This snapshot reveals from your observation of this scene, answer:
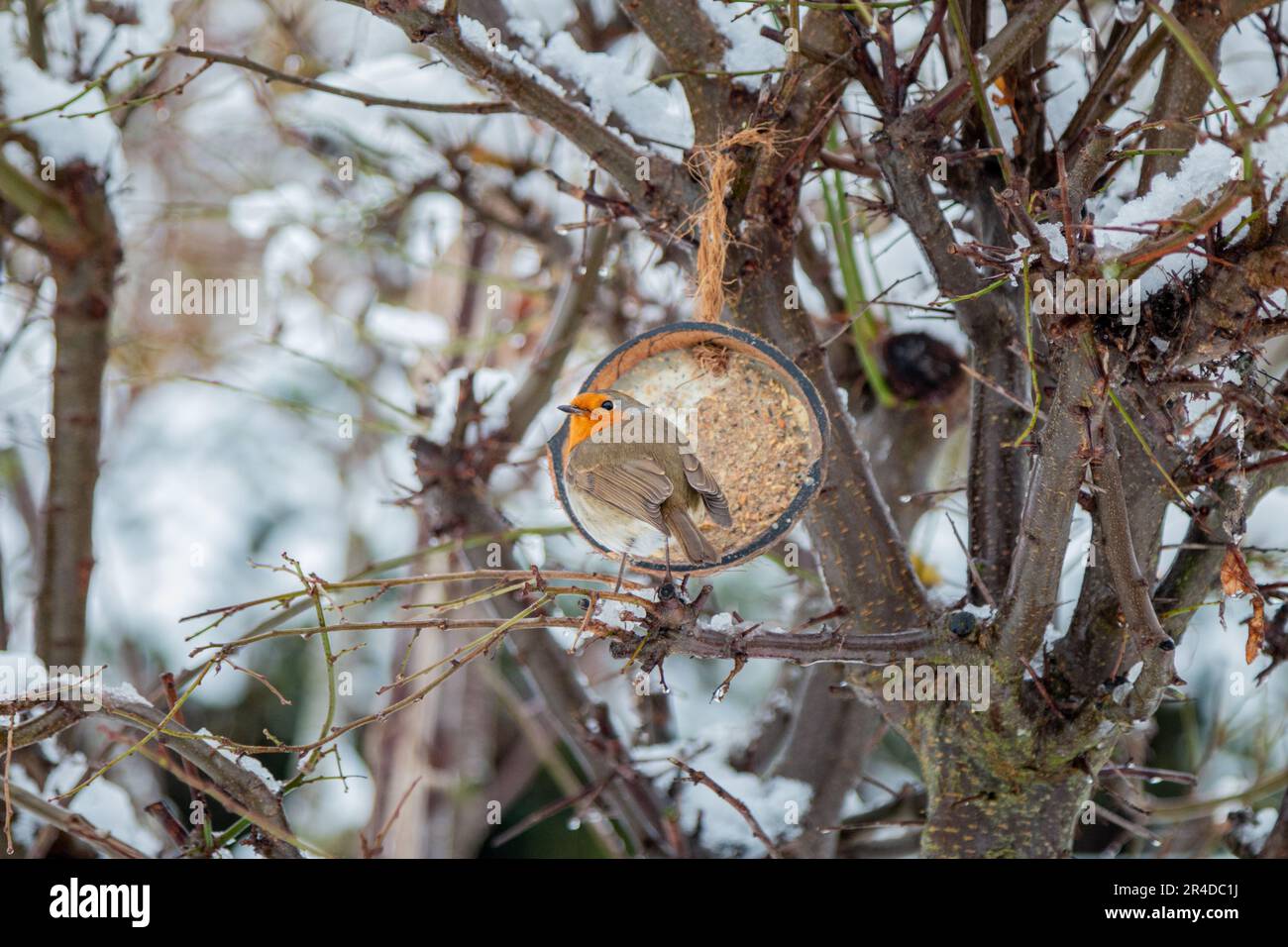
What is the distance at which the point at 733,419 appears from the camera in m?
1.93

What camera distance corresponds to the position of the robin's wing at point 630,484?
1.61 meters

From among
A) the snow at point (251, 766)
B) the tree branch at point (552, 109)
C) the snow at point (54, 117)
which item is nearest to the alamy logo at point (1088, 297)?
the tree branch at point (552, 109)

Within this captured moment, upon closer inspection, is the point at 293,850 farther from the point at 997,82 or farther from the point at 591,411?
the point at 997,82

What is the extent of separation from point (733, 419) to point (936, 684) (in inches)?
21.0

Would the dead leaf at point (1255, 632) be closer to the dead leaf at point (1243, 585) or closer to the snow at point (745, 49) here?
the dead leaf at point (1243, 585)

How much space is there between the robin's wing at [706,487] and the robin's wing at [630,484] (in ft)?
0.17

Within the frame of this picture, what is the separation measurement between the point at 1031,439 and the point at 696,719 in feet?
13.0

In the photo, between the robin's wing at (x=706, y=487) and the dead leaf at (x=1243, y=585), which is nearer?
the dead leaf at (x=1243, y=585)

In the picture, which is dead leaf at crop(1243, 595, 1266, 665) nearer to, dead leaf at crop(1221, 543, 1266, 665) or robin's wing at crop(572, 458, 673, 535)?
dead leaf at crop(1221, 543, 1266, 665)

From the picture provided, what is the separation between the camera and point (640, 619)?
4.34ft
